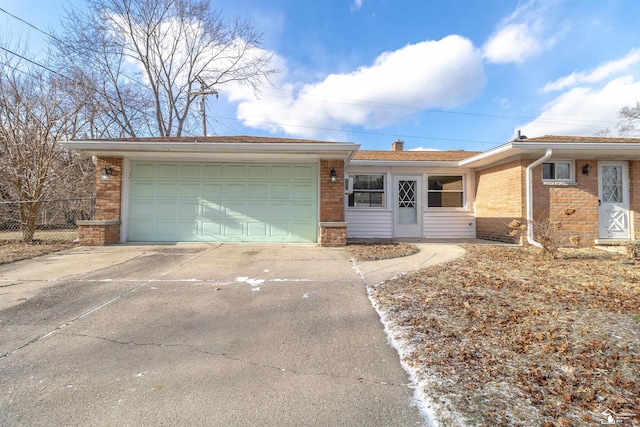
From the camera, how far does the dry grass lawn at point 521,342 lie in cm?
177

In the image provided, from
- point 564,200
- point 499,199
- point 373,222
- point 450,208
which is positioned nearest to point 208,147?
point 373,222

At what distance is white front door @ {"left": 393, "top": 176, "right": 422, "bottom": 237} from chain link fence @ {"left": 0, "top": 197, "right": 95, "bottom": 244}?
911 centimetres

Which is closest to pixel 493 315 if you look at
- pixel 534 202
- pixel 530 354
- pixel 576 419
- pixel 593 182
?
pixel 530 354

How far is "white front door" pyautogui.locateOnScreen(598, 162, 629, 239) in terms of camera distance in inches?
329

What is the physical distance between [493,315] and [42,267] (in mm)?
7203

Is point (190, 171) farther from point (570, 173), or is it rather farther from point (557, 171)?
point (570, 173)

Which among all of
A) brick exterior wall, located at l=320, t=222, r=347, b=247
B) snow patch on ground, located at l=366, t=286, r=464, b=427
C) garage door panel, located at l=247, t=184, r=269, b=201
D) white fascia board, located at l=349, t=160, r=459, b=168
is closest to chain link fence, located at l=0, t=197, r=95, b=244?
garage door panel, located at l=247, t=184, r=269, b=201

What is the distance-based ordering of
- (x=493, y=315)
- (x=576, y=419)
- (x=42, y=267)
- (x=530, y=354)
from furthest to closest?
(x=42, y=267) < (x=493, y=315) < (x=530, y=354) < (x=576, y=419)

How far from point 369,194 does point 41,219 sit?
1054 cm

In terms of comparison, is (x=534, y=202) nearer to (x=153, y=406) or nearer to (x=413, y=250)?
(x=413, y=250)

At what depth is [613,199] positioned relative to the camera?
27.7ft

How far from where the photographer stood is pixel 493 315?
3.15m

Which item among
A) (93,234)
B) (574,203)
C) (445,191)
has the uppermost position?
(445,191)

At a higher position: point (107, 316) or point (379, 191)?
point (379, 191)
